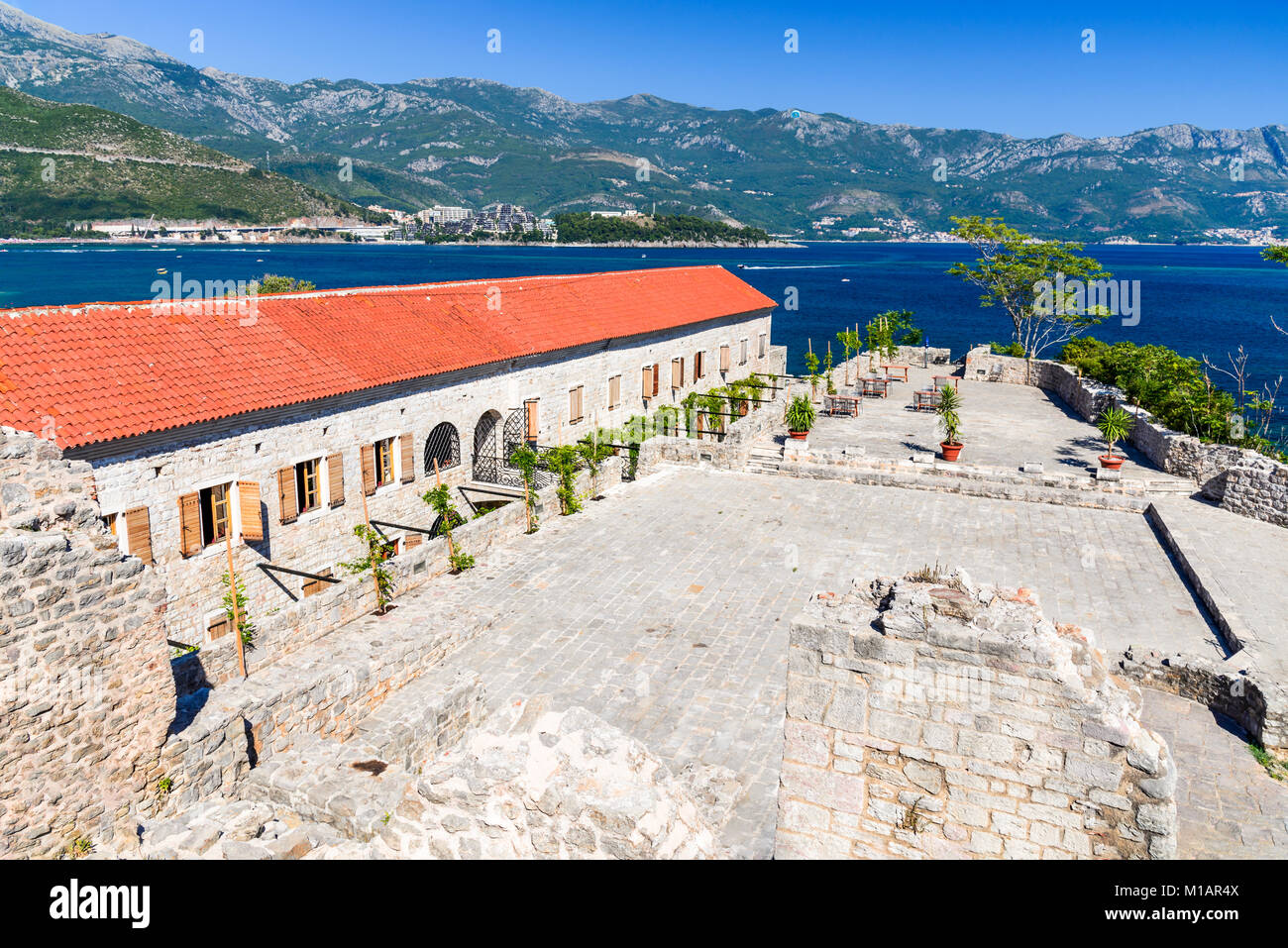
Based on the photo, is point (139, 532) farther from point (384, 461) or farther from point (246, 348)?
point (384, 461)

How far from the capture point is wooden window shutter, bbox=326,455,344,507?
19188 mm

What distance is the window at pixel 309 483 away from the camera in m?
18.7

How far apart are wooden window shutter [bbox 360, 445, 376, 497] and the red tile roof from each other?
162 cm

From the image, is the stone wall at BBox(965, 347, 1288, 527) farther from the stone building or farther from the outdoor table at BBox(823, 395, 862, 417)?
the stone building

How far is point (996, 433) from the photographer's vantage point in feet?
103

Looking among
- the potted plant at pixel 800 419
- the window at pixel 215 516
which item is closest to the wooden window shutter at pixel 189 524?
the window at pixel 215 516

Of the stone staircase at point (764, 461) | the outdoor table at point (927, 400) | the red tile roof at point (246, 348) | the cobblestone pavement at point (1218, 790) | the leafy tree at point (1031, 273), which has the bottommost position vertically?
the cobblestone pavement at point (1218, 790)

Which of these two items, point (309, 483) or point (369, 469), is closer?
point (309, 483)

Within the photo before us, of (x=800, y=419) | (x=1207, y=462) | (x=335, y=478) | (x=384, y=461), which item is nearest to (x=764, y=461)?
(x=800, y=419)

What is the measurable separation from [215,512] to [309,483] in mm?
2468

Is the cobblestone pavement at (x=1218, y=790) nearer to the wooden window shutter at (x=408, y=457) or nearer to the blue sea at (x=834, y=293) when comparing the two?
the wooden window shutter at (x=408, y=457)

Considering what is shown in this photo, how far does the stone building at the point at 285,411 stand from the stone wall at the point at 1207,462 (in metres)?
18.5
